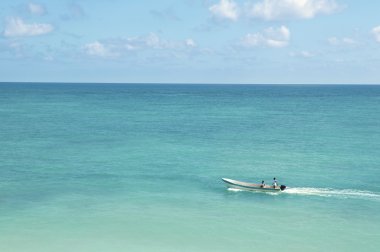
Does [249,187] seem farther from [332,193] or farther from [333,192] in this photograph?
[333,192]

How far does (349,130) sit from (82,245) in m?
73.0

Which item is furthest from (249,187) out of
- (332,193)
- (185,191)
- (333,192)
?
(333,192)

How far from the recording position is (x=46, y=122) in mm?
107750

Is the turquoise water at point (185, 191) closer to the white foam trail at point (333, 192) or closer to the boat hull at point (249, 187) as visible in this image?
the white foam trail at point (333, 192)

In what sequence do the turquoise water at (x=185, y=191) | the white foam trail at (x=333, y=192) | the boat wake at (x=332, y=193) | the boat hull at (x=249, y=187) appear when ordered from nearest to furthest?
the turquoise water at (x=185, y=191), the boat wake at (x=332, y=193), the white foam trail at (x=333, y=192), the boat hull at (x=249, y=187)

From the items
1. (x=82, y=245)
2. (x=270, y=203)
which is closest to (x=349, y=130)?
(x=270, y=203)

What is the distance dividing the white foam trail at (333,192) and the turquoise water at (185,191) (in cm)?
11

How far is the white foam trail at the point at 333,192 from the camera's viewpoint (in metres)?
49.4

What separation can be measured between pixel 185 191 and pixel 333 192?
16.1 meters

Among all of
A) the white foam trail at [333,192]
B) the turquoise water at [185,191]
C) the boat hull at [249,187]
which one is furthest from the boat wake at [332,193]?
the boat hull at [249,187]

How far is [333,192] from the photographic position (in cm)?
5078

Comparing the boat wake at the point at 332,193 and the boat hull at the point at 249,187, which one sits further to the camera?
the boat hull at the point at 249,187

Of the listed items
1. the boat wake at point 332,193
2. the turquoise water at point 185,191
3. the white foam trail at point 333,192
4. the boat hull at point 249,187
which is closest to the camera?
the turquoise water at point 185,191

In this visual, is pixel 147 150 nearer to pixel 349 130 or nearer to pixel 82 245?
pixel 82 245
